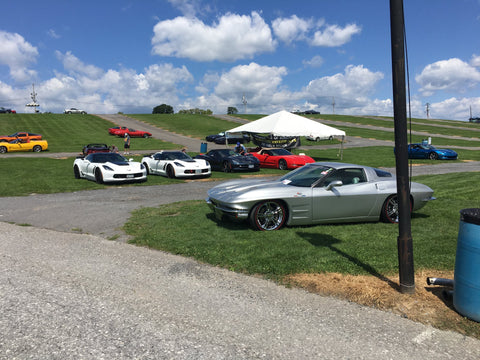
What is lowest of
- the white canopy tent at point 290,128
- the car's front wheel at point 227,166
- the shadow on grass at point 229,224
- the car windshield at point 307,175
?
the shadow on grass at point 229,224

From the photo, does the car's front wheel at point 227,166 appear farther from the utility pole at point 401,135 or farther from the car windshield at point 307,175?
the utility pole at point 401,135

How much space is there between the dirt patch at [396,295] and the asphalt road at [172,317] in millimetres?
184

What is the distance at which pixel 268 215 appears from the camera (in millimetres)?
6855

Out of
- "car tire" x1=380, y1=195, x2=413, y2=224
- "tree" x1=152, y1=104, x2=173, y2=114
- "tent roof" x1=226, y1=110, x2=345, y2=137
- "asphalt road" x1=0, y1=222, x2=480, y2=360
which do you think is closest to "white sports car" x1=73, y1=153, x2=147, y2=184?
"asphalt road" x1=0, y1=222, x2=480, y2=360

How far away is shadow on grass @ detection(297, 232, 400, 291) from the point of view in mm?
4699

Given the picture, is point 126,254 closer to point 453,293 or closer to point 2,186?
point 453,293

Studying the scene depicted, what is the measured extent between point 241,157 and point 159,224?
12.2 meters

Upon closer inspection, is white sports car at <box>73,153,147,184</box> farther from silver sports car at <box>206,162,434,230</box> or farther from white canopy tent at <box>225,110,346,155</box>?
white canopy tent at <box>225,110,346,155</box>

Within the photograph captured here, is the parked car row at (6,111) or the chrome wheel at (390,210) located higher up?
the parked car row at (6,111)

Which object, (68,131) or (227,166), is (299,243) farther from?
(68,131)

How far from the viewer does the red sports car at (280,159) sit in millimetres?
20234

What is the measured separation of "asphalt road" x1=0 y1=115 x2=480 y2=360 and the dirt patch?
0.18 metres

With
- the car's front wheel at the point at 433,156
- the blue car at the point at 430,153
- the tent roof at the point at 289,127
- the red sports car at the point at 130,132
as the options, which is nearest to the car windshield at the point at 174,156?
the tent roof at the point at 289,127

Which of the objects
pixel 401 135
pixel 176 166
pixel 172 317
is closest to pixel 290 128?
pixel 176 166
